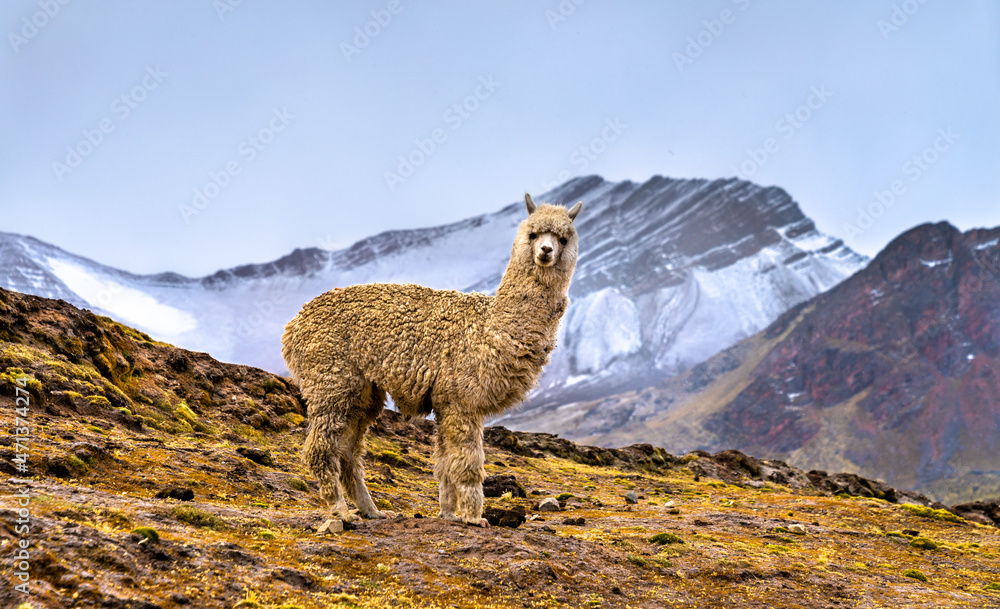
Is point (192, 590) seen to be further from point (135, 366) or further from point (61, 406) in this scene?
point (135, 366)

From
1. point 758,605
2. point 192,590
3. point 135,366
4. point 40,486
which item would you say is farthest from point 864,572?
point 135,366

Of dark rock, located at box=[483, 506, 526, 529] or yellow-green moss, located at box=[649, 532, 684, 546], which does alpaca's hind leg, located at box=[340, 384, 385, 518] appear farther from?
yellow-green moss, located at box=[649, 532, 684, 546]

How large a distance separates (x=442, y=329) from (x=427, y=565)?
4.85 m

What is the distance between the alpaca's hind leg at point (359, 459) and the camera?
1476cm

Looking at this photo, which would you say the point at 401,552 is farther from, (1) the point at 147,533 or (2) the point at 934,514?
(2) the point at 934,514

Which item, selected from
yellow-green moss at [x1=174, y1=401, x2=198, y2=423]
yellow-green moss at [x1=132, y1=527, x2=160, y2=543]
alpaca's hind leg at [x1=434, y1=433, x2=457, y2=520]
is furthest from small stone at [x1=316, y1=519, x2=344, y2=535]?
yellow-green moss at [x1=174, y1=401, x2=198, y2=423]

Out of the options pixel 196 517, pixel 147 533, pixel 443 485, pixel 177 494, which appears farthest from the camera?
pixel 177 494

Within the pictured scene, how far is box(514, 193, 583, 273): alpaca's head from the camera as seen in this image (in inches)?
579

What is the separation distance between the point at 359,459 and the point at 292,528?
2.17 m

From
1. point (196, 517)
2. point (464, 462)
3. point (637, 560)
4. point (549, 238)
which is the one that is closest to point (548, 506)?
point (637, 560)

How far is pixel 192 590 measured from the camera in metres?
9.48

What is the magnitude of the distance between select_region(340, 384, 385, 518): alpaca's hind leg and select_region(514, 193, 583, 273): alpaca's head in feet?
14.7

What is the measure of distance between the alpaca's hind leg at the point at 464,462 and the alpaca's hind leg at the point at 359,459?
1.69 m

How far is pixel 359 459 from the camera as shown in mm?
15125
